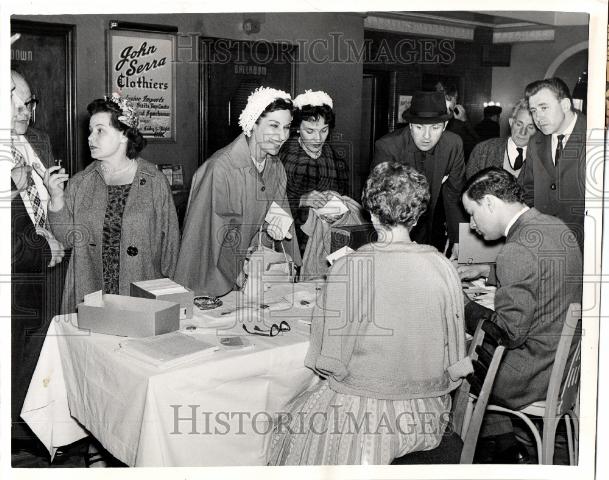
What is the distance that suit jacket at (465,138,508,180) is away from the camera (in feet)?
9.83

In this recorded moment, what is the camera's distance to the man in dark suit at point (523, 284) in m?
2.10

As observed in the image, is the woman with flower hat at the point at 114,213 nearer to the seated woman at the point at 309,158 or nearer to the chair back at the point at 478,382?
the seated woman at the point at 309,158

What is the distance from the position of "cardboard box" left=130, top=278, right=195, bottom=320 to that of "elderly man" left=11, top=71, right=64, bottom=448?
1.28 feet

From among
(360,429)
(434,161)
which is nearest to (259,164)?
(434,161)

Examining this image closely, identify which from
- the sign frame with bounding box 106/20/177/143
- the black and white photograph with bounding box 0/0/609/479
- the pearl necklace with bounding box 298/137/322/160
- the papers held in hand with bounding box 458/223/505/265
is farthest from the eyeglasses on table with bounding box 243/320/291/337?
the pearl necklace with bounding box 298/137/322/160

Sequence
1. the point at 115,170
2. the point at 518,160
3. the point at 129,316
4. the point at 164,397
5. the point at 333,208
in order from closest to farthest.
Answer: the point at 164,397, the point at 129,316, the point at 115,170, the point at 518,160, the point at 333,208

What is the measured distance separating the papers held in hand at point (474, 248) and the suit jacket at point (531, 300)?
458 mm

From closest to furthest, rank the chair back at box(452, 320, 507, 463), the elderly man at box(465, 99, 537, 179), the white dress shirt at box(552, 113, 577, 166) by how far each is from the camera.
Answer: the chair back at box(452, 320, 507, 463) < the white dress shirt at box(552, 113, 577, 166) < the elderly man at box(465, 99, 537, 179)

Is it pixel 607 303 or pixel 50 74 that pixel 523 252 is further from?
pixel 50 74

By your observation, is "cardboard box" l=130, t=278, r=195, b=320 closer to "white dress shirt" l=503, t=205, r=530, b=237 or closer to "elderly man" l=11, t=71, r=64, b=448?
"elderly man" l=11, t=71, r=64, b=448

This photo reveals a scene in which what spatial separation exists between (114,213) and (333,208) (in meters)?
0.98

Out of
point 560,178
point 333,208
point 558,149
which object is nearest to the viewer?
point 560,178

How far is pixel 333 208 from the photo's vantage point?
3.01 metres

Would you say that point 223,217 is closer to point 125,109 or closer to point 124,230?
point 124,230
